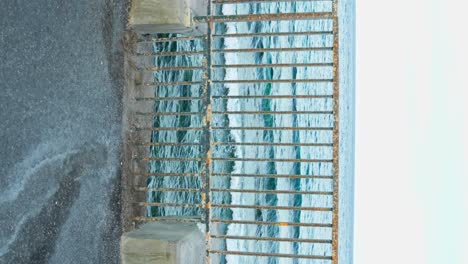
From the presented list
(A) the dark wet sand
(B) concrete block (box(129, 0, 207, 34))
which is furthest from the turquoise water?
(A) the dark wet sand

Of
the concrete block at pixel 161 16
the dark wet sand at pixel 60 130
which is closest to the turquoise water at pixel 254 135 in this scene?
the concrete block at pixel 161 16

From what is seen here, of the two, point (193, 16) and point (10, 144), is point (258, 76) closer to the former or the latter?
point (193, 16)

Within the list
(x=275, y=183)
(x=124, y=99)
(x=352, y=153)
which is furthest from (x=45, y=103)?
(x=352, y=153)

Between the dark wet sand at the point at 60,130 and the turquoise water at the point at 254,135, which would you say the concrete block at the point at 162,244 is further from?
the turquoise water at the point at 254,135

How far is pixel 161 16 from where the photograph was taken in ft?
16.3

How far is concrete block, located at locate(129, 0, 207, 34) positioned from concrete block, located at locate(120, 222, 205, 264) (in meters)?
1.63

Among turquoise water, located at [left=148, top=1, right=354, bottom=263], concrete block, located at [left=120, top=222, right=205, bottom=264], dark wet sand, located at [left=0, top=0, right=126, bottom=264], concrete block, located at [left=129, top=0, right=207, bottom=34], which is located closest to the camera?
dark wet sand, located at [left=0, top=0, right=126, bottom=264]

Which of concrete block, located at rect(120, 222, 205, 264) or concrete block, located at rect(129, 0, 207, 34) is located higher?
concrete block, located at rect(129, 0, 207, 34)

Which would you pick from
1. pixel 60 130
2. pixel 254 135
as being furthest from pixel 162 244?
pixel 254 135

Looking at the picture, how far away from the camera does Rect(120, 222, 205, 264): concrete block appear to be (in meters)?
4.65

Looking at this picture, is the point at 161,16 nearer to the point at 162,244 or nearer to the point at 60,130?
the point at 60,130

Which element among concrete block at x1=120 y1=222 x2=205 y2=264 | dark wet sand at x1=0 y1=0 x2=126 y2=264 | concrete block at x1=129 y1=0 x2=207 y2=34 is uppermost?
concrete block at x1=129 y1=0 x2=207 y2=34

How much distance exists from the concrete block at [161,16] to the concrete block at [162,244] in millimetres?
1625

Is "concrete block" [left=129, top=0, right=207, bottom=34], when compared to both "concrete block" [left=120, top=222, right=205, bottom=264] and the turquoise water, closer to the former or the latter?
the turquoise water
